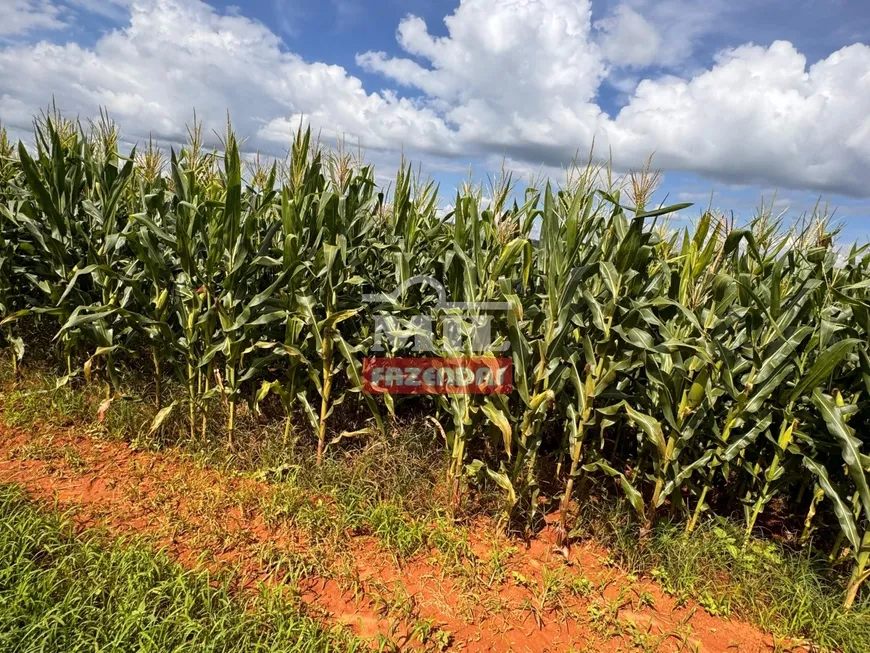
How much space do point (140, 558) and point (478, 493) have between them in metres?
2.22

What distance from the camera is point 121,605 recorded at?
94.2 inches

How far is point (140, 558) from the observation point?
272 centimetres

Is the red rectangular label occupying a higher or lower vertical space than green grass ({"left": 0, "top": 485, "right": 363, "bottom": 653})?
higher

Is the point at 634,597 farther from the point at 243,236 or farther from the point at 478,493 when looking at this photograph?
the point at 243,236

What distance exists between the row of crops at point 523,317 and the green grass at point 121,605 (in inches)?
48.8

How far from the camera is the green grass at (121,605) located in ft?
7.35

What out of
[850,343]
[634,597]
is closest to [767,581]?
[634,597]

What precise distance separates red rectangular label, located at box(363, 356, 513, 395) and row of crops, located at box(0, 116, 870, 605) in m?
0.10

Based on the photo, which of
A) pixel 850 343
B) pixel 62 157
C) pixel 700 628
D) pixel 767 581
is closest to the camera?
pixel 850 343

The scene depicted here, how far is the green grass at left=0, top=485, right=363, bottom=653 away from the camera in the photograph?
224cm

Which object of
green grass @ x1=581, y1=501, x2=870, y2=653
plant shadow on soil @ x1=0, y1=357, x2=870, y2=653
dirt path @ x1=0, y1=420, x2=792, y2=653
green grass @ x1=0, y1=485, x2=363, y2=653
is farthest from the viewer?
plant shadow on soil @ x1=0, y1=357, x2=870, y2=653

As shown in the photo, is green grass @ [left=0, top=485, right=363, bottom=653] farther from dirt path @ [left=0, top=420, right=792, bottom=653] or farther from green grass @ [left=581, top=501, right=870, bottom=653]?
green grass @ [left=581, top=501, right=870, bottom=653]

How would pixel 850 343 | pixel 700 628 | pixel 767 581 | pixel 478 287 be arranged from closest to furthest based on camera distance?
pixel 850 343, pixel 700 628, pixel 767 581, pixel 478 287

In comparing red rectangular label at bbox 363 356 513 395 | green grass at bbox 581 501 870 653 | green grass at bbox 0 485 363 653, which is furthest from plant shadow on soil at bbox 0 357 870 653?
green grass at bbox 0 485 363 653
